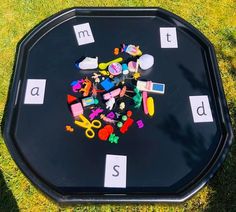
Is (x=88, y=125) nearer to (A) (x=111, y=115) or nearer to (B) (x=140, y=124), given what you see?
(A) (x=111, y=115)

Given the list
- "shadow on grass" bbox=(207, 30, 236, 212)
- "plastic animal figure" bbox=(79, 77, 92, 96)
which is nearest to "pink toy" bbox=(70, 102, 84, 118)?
"plastic animal figure" bbox=(79, 77, 92, 96)

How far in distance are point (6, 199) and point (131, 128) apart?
998mm

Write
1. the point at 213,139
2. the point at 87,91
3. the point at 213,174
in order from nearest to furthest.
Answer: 1. the point at 213,174
2. the point at 213,139
3. the point at 87,91

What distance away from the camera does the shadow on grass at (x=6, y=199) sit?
7.47ft

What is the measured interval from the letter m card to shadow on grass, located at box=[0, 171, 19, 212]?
1286 mm

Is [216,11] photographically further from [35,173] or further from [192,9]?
[35,173]

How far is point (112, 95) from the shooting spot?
247 cm

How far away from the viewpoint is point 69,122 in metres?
2.43

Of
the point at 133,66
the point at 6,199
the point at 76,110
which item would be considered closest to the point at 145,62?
the point at 133,66

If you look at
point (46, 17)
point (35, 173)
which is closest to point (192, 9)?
point (46, 17)

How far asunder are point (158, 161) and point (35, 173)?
32.9 inches

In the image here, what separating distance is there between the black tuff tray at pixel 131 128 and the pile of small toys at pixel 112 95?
0.19 ft

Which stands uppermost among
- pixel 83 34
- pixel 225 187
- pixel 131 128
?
pixel 83 34

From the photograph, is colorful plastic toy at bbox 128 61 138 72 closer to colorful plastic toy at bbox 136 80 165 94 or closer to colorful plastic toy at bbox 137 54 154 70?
colorful plastic toy at bbox 137 54 154 70
